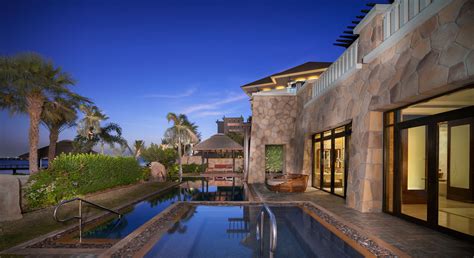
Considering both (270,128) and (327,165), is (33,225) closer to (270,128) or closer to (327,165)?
A: (327,165)

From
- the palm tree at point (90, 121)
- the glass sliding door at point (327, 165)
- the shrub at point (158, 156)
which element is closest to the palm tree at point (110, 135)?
the palm tree at point (90, 121)

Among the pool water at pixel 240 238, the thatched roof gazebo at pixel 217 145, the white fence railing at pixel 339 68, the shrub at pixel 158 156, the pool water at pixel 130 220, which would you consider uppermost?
the white fence railing at pixel 339 68

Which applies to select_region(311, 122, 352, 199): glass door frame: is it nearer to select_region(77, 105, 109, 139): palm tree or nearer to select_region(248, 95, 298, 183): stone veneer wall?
select_region(248, 95, 298, 183): stone veneer wall

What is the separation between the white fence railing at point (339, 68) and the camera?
8.18 m

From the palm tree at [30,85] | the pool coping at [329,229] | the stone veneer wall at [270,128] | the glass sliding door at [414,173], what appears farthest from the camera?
the stone veneer wall at [270,128]

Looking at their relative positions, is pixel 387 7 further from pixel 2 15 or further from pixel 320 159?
pixel 2 15

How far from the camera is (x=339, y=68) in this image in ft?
30.7

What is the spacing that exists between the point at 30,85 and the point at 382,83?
58.7ft

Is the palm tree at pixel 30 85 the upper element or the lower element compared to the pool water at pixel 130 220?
upper

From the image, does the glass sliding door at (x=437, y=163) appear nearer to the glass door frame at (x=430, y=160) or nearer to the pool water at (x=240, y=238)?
the glass door frame at (x=430, y=160)

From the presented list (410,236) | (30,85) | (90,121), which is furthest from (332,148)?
(90,121)

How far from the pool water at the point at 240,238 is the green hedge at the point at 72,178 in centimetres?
498

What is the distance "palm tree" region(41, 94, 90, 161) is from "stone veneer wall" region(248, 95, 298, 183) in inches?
481

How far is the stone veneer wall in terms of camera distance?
51.3 ft
